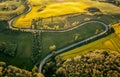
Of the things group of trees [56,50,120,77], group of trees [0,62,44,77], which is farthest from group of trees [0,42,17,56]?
group of trees [56,50,120,77]

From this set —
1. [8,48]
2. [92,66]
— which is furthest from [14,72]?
[92,66]

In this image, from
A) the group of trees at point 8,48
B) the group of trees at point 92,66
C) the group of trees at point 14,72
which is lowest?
the group of trees at point 14,72

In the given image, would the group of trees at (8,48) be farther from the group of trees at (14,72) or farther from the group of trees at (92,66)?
the group of trees at (92,66)

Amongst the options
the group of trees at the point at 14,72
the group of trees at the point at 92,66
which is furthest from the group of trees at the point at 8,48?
the group of trees at the point at 92,66

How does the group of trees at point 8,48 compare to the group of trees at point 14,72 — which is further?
the group of trees at point 8,48

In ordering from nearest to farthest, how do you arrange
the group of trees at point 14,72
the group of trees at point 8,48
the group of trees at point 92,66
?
the group of trees at point 14,72 → the group of trees at point 92,66 → the group of trees at point 8,48

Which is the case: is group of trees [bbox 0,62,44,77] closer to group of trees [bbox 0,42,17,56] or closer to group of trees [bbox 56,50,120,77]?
group of trees [bbox 0,42,17,56]

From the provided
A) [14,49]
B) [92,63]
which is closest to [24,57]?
[14,49]

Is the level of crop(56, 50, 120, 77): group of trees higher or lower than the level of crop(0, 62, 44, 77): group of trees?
higher
